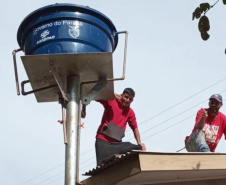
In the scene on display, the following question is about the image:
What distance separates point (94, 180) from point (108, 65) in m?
1.15

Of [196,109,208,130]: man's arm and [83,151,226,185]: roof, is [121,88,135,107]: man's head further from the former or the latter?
[83,151,226,185]: roof

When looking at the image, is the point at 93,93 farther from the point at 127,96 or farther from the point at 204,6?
the point at 204,6

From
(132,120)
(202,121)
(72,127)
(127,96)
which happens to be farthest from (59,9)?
(202,121)

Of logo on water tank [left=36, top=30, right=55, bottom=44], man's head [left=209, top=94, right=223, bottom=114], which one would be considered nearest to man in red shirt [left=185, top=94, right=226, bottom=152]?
man's head [left=209, top=94, right=223, bottom=114]

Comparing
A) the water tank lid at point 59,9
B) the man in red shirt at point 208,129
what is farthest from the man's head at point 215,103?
the water tank lid at point 59,9

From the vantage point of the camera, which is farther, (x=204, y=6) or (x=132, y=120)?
(x=132, y=120)

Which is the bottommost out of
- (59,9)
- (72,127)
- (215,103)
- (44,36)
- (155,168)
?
(155,168)

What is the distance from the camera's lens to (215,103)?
17.7 feet

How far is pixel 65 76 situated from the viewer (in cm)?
431

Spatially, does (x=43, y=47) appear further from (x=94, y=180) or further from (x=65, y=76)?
(x=94, y=180)

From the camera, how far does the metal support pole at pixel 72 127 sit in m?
3.79

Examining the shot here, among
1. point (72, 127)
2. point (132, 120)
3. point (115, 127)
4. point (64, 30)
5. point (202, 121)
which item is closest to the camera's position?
point (72, 127)

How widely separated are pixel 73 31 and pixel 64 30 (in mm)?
92

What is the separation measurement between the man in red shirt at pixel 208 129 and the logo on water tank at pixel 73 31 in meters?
1.86
